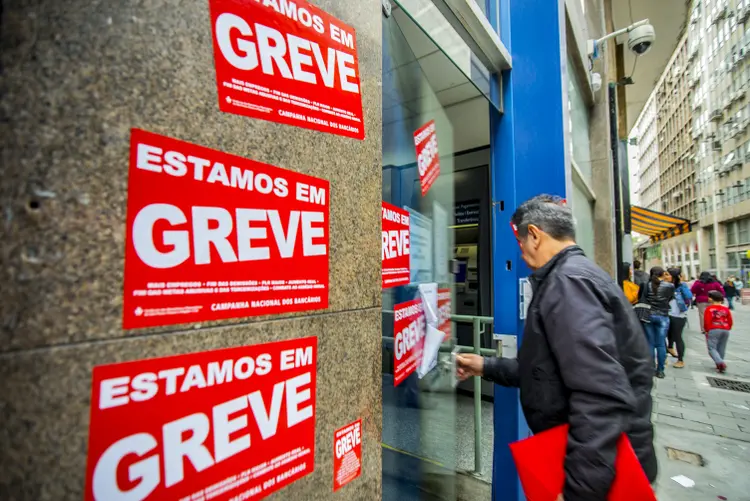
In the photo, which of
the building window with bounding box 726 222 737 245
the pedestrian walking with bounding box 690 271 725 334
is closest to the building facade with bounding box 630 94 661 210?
the building window with bounding box 726 222 737 245

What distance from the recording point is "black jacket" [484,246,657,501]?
125 centimetres

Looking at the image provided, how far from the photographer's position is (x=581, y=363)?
1.30 metres

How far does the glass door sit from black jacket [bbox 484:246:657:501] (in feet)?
2.24

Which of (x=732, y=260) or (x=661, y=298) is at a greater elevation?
(x=732, y=260)

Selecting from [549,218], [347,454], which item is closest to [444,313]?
[549,218]

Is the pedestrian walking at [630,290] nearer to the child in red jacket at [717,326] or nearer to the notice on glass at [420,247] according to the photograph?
the child in red jacket at [717,326]

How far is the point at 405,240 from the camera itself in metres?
2.07

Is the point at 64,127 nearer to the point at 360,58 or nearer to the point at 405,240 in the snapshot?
the point at 360,58

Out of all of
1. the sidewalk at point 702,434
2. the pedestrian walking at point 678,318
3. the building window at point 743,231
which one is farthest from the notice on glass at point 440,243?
the building window at point 743,231

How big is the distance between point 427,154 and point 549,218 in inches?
41.4

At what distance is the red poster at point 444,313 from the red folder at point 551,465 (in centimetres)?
114

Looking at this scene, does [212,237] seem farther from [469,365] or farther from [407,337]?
[469,365]

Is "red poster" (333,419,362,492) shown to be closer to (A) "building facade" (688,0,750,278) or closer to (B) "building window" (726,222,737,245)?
(A) "building facade" (688,0,750,278)

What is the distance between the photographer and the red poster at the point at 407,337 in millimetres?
1944
